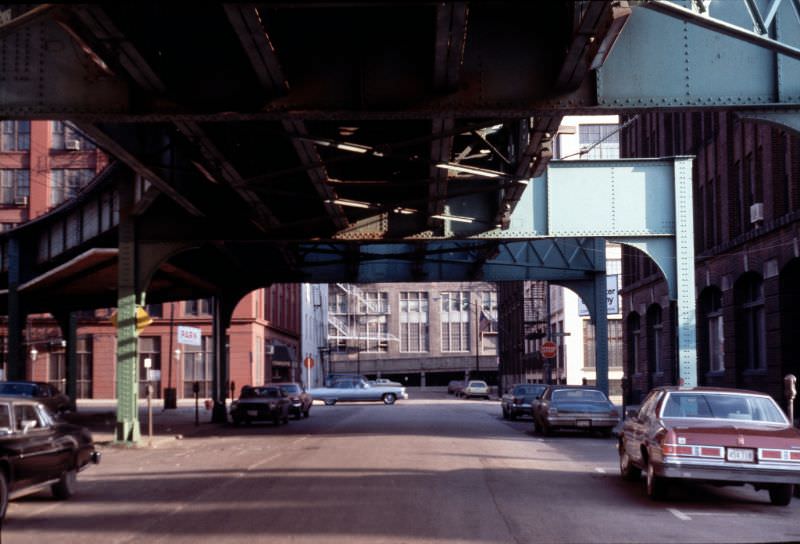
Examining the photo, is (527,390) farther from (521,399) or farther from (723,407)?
(723,407)

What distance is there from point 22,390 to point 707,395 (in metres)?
23.6

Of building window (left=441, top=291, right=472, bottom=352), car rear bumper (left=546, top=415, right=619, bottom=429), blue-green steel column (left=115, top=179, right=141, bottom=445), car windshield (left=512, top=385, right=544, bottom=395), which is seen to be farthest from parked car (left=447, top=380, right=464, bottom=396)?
blue-green steel column (left=115, top=179, right=141, bottom=445)

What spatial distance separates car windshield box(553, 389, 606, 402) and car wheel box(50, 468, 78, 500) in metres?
16.2

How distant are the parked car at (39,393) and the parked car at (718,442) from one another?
21.3m

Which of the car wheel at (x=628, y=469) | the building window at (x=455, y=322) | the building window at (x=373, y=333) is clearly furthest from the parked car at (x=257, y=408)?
the building window at (x=455, y=322)

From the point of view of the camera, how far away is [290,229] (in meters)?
25.9

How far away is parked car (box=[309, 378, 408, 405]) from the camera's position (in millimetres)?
60938

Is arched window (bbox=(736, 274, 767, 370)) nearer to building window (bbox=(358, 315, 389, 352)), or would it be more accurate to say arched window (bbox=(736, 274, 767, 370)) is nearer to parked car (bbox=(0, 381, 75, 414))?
parked car (bbox=(0, 381, 75, 414))

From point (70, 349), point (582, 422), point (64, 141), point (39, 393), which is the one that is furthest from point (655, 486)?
point (64, 141)

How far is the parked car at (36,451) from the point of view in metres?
12.5

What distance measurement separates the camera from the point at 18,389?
104 feet

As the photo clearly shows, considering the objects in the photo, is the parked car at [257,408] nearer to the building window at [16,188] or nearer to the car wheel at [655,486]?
the car wheel at [655,486]

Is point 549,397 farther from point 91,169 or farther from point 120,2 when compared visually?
point 91,169

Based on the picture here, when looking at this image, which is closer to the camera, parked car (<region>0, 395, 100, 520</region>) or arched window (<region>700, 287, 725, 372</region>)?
parked car (<region>0, 395, 100, 520</region>)
